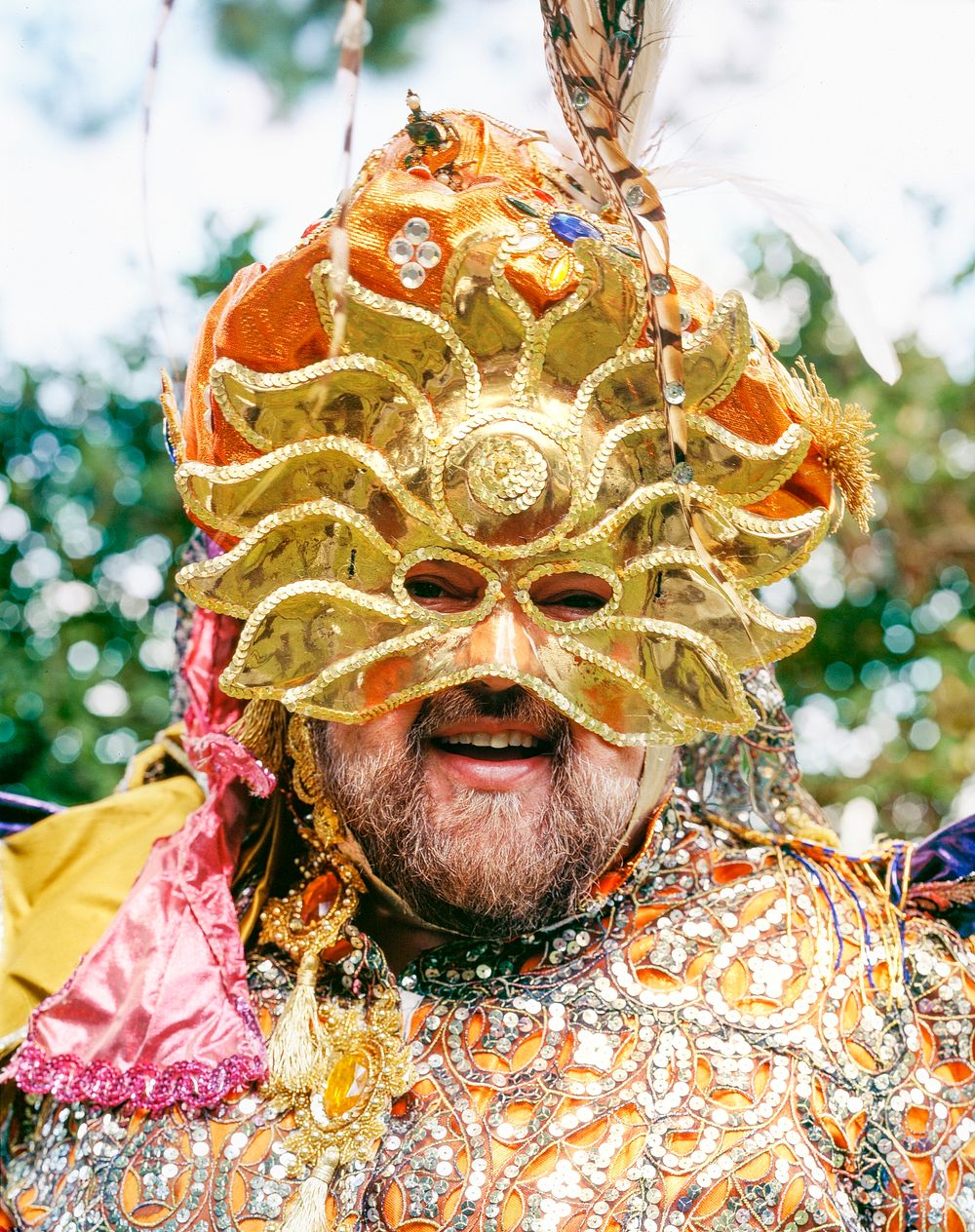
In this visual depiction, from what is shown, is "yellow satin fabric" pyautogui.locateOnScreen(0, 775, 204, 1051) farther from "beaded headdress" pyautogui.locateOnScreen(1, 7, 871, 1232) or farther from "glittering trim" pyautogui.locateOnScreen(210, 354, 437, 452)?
"glittering trim" pyautogui.locateOnScreen(210, 354, 437, 452)

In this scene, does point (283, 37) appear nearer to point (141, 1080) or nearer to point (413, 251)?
point (413, 251)

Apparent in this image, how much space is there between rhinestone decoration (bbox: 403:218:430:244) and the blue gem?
16 centimetres

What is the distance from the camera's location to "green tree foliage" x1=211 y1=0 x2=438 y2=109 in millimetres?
1380

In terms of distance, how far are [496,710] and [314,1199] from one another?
2.16 feet

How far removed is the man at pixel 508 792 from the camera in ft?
5.84

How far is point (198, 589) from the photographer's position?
1881 millimetres

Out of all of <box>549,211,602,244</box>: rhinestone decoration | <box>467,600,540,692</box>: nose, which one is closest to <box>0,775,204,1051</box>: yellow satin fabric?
<box>467,600,540,692</box>: nose

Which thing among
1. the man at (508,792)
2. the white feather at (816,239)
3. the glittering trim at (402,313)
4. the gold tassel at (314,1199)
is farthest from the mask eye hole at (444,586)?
the gold tassel at (314,1199)

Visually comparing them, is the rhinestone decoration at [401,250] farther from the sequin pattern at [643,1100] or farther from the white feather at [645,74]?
the sequin pattern at [643,1100]

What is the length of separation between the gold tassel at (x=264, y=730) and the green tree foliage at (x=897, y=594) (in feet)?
8.20

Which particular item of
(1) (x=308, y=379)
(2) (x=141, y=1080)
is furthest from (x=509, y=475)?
(2) (x=141, y=1080)

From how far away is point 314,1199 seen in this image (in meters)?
1.76

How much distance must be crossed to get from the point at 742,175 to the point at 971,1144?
1.32 metres

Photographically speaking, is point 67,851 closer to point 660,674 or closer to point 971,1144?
point 660,674
